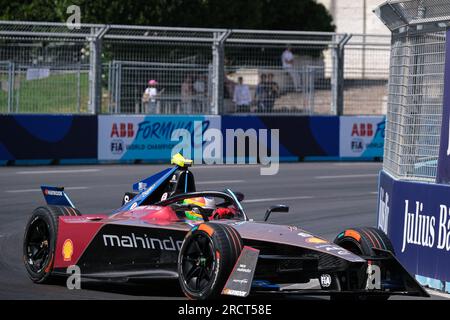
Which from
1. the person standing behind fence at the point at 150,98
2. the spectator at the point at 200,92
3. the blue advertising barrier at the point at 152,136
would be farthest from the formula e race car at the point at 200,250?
the spectator at the point at 200,92

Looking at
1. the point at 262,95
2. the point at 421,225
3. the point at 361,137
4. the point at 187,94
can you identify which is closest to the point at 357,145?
the point at 361,137

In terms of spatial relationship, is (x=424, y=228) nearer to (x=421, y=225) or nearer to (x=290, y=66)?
(x=421, y=225)

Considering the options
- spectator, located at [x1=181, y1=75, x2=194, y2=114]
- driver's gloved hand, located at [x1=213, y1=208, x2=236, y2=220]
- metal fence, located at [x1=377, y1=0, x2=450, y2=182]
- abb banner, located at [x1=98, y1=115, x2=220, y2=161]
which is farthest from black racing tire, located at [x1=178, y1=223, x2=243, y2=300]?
spectator, located at [x1=181, y1=75, x2=194, y2=114]

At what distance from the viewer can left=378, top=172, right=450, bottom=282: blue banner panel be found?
9852mm

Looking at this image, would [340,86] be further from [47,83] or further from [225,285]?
[225,285]

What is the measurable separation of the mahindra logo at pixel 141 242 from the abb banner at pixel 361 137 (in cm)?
1661

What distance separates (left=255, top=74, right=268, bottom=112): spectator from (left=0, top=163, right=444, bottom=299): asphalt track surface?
1539 mm

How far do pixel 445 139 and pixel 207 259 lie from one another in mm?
2796

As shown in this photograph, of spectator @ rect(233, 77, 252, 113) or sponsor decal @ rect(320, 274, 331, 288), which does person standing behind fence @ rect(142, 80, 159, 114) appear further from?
sponsor decal @ rect(320, 274, 331, 288)

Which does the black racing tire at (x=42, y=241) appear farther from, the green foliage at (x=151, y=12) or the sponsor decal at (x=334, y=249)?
the green foliage at (x=151, y=12)

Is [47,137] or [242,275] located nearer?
[242,275]

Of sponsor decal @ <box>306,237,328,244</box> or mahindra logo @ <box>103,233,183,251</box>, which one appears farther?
mahindra logo @ <box>103,233,183,251</box>

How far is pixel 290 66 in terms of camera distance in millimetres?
24781
